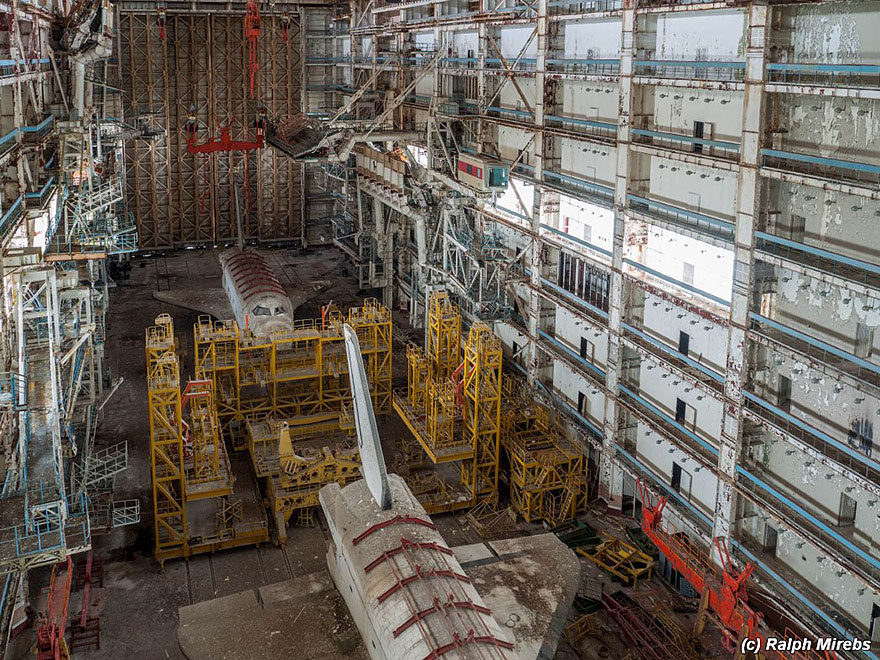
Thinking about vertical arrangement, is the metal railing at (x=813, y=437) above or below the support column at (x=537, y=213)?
below

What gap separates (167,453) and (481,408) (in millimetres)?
9903

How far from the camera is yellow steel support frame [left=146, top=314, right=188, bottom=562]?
84.6ft

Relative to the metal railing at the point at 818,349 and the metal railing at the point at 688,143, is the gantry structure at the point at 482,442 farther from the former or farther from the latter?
the metal railing at the point at 818,349

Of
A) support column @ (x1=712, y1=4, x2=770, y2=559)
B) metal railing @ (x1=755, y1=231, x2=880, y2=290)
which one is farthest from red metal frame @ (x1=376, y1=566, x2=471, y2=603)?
metal railing @ (x1=755, y1=231, x2=880, y2=290)

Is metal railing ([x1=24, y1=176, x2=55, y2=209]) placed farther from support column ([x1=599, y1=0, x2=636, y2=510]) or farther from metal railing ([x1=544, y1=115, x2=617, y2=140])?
support column ([x1=599, y1=0, x2=636, y2=510])

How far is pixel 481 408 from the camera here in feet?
97.5

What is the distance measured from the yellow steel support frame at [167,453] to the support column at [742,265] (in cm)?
1486

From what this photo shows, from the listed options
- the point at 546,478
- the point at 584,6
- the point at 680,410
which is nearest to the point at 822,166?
the point at 680,410

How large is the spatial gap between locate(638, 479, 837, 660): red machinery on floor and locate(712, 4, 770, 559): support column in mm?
984

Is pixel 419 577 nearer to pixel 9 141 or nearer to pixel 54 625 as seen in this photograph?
pixel 54 625

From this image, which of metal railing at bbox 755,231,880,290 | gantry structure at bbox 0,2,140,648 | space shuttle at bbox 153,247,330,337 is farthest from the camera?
space shuttle at bbox 153,247,330,337

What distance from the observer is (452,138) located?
39531mm

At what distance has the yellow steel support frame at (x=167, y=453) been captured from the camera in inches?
1016

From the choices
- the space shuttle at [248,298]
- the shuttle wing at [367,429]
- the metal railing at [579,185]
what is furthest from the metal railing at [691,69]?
the space shuttle at [248,298]
